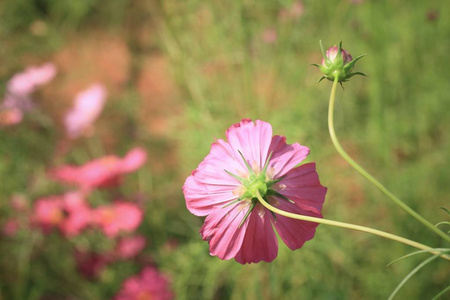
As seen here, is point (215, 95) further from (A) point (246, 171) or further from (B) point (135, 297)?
(A) point (246, 171)

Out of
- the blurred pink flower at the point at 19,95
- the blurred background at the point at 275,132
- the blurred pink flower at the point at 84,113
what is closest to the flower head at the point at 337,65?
the blurred background at the point at 275,132

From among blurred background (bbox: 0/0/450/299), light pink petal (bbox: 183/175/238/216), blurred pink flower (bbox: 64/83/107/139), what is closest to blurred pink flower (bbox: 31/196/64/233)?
blurred background (bbox: 0/0/450/299)

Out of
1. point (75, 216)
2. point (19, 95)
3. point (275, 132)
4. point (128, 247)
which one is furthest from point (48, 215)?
point (275, 132)

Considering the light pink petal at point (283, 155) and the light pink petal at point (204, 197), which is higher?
the light pink petal at point (283, 155)

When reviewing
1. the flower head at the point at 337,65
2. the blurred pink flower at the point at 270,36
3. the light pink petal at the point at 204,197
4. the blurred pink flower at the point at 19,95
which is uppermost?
the blurred pink flower at the point at 270,36

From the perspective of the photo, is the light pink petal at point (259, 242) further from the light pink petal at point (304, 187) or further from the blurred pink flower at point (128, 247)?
the blurred pink flower at point (128, 247)
